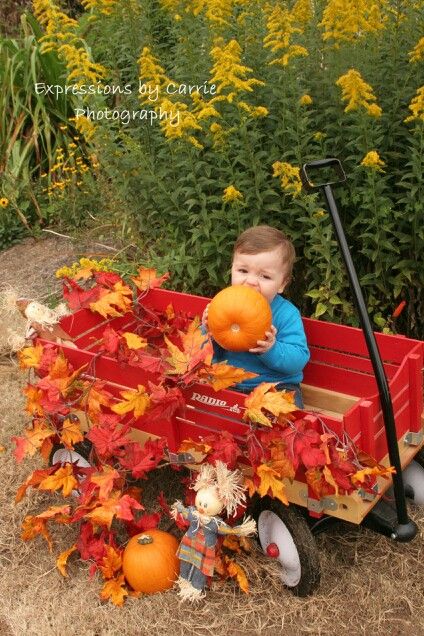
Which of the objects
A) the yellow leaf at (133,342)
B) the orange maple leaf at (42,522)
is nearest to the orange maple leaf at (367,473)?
the yellow leaf at (133,342)

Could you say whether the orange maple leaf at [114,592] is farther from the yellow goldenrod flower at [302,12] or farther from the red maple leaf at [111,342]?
the yellow goldenrod flower at [302,12]

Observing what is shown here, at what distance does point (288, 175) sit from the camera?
123 inches

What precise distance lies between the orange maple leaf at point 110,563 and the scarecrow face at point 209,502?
1.25 feet

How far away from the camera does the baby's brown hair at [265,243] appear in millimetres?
2811

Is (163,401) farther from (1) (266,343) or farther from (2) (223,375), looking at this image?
(1) (266,343)

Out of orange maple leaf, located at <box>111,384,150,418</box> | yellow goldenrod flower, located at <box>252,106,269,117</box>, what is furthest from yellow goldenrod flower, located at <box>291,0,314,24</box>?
orange maple leaf, located at <box>111,384,150,418</box>

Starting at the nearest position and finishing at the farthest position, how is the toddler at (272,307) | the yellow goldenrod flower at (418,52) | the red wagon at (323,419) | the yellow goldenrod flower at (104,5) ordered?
the red wagon at (323,419) → the toddler at (272,307) → the yellow goldenrod flower at (418,52) → the yellow goldenrod flower at (104,5)

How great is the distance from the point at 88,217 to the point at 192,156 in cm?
261

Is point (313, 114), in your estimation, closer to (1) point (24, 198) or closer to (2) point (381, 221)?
(2) point (381, 221)

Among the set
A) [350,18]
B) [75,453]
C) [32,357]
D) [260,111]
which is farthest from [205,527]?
[350,18]

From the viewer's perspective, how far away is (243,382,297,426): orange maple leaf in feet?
7.57

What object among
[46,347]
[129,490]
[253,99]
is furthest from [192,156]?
[129,490]

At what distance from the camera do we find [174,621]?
98.4 inches

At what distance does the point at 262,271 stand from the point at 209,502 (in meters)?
0.86
